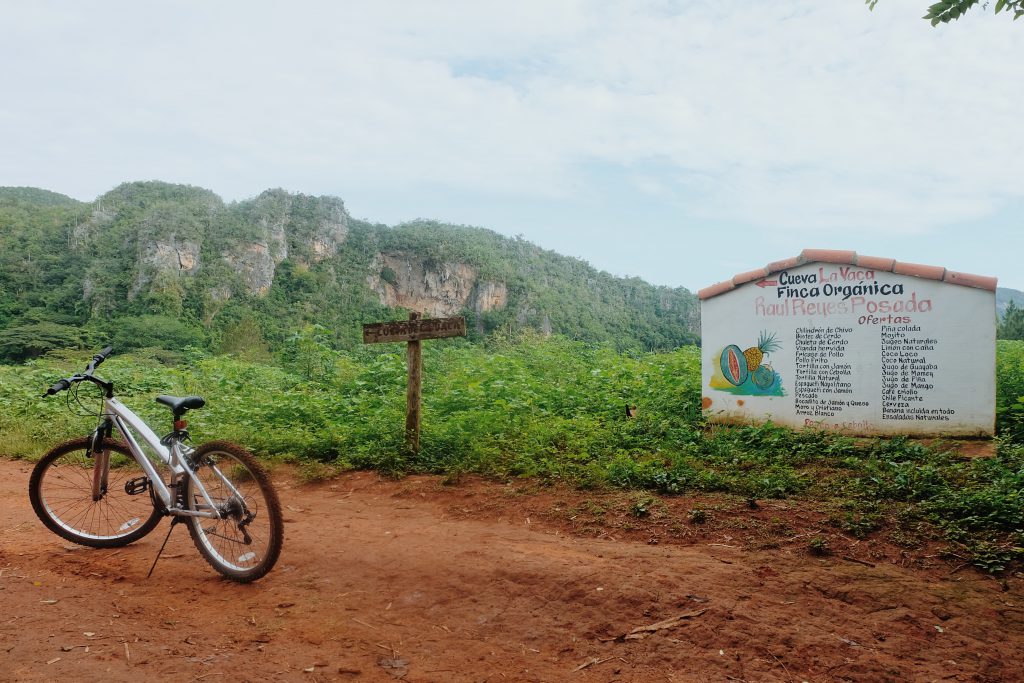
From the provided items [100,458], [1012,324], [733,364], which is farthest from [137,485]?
[1012,324]

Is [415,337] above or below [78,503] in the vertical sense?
above

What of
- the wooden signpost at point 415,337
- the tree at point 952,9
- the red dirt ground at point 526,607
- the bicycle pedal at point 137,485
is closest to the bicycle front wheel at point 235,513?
the red dirt ground at point 526,607

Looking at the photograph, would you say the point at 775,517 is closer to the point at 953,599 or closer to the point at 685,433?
the point at 953,599

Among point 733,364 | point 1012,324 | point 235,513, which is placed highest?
point 1012,324

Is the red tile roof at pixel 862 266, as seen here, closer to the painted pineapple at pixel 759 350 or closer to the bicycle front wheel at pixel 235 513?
the painted pineapple at pixel 759 350

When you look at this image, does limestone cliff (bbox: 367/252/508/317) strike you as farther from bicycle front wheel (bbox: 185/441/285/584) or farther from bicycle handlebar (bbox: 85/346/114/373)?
bicycle front wheel (bbox: 185/441/285/584)

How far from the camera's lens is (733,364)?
24.0 ft

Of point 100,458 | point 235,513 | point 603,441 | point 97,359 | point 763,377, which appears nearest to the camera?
point 235,513

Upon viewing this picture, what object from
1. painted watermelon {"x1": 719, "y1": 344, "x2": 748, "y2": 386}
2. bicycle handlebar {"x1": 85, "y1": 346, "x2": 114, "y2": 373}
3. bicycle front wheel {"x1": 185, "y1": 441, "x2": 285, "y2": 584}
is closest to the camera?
bicycle front wheel {"x1": 185, "y1": 441, "x2": 285, "y2": 584}

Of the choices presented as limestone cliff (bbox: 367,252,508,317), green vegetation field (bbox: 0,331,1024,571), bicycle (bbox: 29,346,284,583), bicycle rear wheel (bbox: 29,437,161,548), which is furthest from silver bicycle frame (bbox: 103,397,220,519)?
limestone cliff (bbox: 367,252,508,317)

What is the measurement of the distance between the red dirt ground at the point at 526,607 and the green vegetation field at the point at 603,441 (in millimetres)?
585

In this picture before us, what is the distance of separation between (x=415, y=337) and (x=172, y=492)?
3113 mm

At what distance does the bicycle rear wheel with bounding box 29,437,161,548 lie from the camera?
163 inches

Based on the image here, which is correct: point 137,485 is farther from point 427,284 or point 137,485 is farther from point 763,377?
point 427,284
